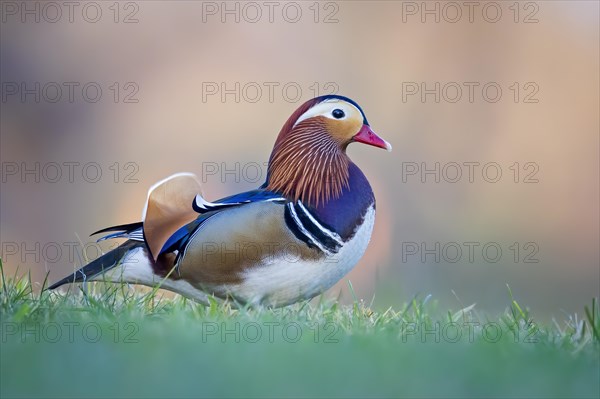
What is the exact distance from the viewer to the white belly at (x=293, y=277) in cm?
368

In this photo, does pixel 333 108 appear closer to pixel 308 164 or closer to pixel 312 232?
pixel 308 164

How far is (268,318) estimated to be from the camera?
10.7ft

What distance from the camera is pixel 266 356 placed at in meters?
2.39

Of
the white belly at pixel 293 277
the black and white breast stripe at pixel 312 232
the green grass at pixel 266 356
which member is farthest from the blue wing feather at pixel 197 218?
the green grass at pixel 266 356

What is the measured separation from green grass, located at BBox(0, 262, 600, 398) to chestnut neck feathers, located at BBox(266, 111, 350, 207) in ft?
2.10

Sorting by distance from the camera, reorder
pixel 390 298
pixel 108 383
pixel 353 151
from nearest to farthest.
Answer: pixel 108 383
pixel 390 298
pixel 353 151

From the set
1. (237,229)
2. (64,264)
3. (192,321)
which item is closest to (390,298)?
(237,229)

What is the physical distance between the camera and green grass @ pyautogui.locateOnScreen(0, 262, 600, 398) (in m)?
2.17

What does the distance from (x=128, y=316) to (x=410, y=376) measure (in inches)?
48.9

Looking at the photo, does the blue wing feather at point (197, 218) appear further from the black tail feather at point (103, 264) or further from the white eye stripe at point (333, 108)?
the white eye stripe at point (333, 108)

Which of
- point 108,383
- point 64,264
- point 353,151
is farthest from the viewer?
point 353,151

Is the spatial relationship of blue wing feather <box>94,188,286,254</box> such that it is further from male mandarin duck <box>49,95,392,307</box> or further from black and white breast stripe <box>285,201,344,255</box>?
black and white breast stripe <box>285,201,344,255</box>

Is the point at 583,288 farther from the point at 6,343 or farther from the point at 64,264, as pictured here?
the point at 6,343

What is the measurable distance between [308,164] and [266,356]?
1.65 meters
